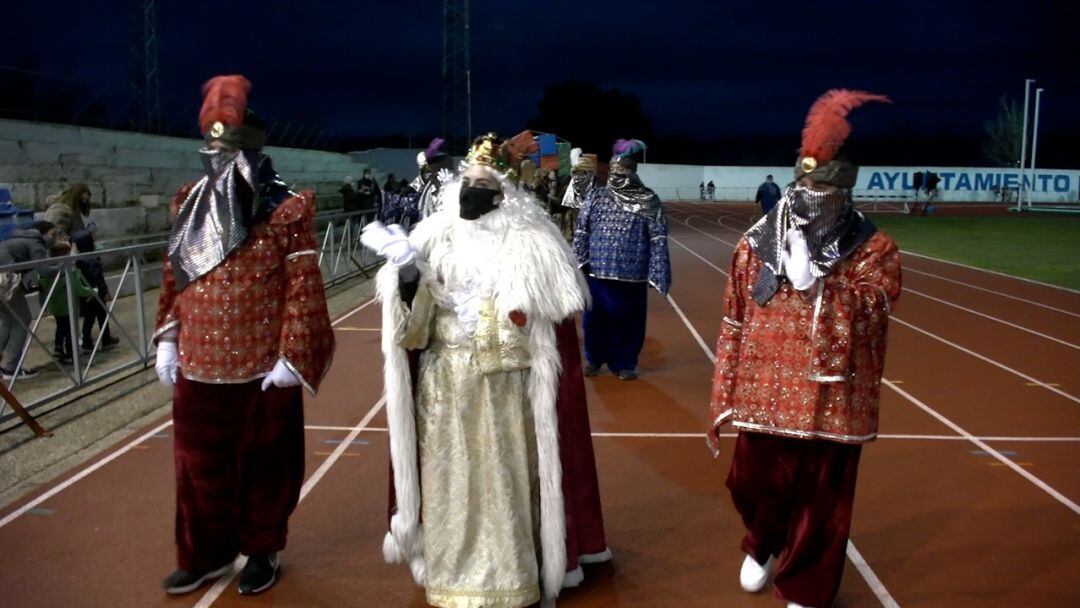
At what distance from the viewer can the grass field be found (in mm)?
16562

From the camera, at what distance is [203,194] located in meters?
3.73

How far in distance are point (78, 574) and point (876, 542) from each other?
3564mm

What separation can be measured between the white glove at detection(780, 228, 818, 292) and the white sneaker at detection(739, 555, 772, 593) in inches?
46.9

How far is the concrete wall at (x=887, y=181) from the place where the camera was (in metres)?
46.4

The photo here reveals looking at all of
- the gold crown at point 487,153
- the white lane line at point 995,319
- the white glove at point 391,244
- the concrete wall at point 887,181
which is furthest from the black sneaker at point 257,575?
the concrete wall at point 887,181

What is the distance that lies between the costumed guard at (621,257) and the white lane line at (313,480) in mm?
1923

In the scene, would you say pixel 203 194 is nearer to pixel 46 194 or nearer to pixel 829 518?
pixel 829 518

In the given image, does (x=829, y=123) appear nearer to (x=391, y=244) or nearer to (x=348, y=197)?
(x=391, y=244)

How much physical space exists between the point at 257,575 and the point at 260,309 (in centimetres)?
110

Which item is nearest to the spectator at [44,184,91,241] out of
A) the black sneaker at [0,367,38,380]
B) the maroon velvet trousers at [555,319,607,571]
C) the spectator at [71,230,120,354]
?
the spectator at [71,230,120,354]

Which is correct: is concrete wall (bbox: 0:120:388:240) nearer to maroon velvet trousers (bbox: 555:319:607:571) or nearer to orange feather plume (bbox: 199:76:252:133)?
orange feather plume (bbox: 199:76:252:133)

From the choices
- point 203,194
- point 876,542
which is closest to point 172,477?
point 203,194

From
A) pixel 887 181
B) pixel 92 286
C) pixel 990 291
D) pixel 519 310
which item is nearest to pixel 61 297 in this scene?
pixel 92 286

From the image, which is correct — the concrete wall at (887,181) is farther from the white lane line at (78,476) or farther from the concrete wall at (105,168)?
the white lane line at (78,476)
